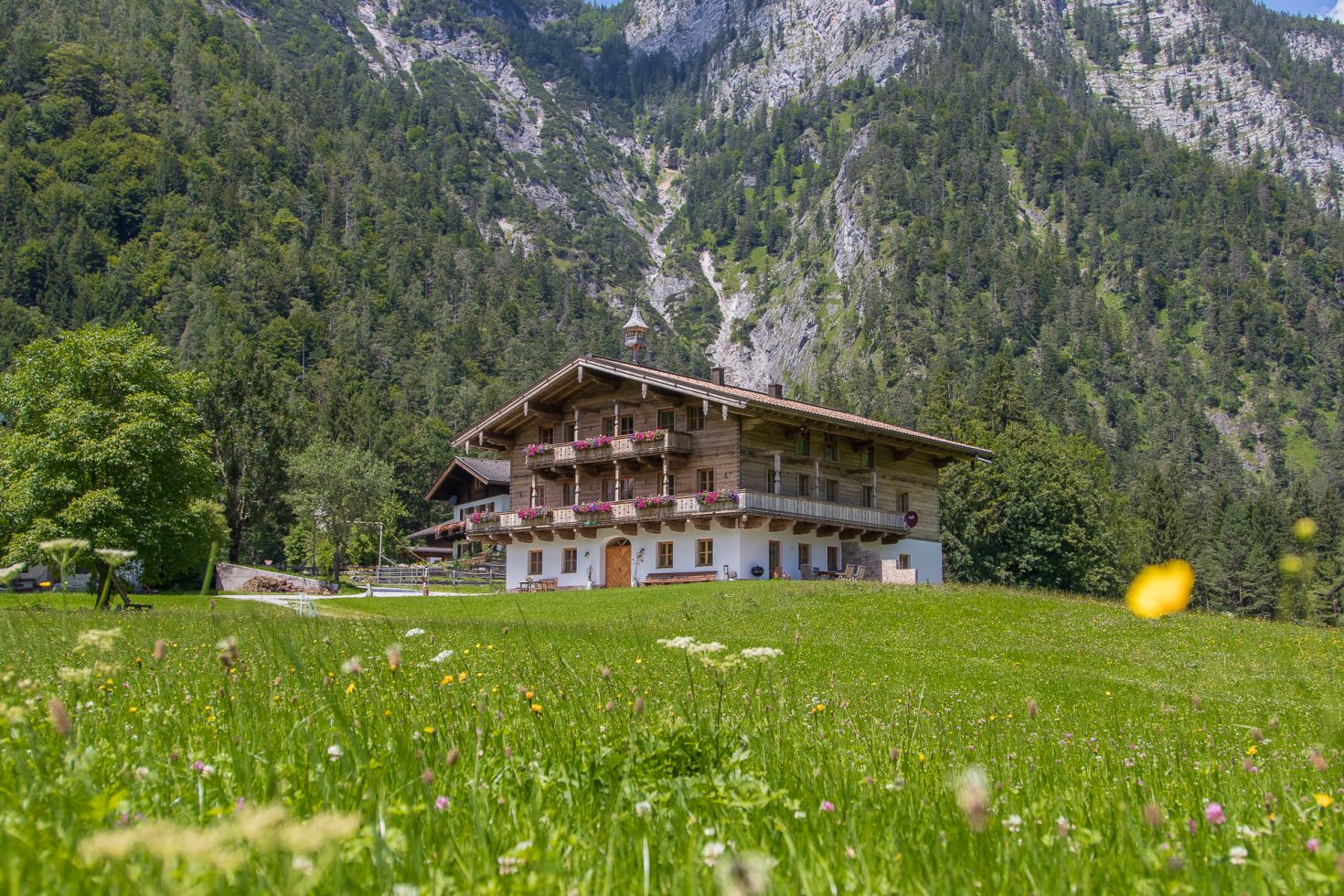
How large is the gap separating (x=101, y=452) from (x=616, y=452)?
19.8m

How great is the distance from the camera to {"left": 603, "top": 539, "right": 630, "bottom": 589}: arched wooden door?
157 feet

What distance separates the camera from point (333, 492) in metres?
69.1

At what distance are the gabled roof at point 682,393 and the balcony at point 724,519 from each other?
11.2ft

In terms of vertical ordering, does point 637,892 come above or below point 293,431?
below

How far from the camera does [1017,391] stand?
8544cm

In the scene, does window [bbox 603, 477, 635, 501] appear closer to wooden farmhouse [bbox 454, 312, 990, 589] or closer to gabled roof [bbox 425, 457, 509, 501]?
wooden farmhouse [bbox 454, 312, 990, 589]

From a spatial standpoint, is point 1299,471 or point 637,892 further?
point 1299,471

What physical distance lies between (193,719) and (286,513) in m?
76.7

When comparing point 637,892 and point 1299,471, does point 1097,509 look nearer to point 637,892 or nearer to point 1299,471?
point 637,892

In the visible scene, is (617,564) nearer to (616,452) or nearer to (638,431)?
(616,452)

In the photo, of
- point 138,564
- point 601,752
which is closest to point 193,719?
point 601,752

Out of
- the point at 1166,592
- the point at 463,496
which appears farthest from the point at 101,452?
the point at 463,496

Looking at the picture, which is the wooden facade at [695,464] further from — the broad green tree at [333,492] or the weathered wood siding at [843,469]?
the broad green tree at [333,492]

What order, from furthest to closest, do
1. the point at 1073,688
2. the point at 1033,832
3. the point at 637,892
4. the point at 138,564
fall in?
1. the point at 138,564
2. the point at 1073,688
3. the point at 1033,832
4. the point at 637,892
